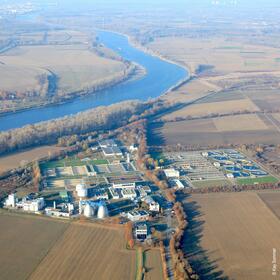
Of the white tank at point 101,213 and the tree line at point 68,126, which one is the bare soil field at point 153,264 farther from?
the tree line at point 68,126

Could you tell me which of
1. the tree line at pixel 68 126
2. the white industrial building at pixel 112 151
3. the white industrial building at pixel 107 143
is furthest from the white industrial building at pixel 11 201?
the white industrial building at pixel 107 143

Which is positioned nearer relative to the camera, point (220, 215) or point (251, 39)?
point (220, 215)

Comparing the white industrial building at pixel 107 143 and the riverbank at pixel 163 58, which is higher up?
the white industrial building at pixel 107 143

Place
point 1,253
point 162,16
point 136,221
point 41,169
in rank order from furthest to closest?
1. point 162,16
2. point 41,169
3. point 136,221
4. point 1,253

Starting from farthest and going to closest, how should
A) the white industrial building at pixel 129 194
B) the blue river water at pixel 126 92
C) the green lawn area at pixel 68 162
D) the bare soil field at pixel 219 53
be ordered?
the bare soil field at pixel 219 53 < the blue river water at pixel 126 92 < the green lawn area at pixel 68 162 < the white industrial building at pixel 129 194

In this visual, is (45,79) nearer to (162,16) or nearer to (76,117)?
(76,117)

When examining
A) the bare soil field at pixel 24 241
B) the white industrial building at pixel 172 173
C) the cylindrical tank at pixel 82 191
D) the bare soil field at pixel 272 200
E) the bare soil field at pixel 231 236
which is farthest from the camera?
the white industrial building at pixel 172 173

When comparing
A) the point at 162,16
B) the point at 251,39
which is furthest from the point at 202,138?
the point at 162,16
